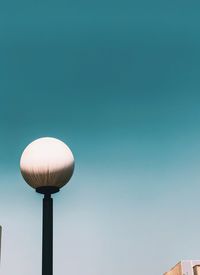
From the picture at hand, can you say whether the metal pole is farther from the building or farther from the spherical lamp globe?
the building

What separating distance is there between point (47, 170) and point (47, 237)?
2.99ft

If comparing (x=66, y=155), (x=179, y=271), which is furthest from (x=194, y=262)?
(x=66, y=155)

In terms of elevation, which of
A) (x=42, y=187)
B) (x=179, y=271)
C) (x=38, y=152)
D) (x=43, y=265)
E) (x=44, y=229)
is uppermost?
(x=179, y=271)

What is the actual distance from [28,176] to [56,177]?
0.39m

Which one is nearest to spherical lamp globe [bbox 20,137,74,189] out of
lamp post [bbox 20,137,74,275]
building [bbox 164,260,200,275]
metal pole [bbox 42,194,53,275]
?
lamp post [bbox 20,137,74,275]

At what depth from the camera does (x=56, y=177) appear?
22.8 feet

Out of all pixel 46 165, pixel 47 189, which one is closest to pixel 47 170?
pixel 46 165

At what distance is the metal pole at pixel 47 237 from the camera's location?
6582mm

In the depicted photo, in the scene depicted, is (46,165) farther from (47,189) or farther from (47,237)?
(47,237)

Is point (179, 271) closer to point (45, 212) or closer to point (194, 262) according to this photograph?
point (194, 262)

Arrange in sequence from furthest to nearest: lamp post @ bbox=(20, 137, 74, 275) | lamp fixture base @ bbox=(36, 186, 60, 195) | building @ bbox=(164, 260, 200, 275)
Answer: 1. building @ bbox=(164, 260, 200, 275)
2. lamp fixture base @ bbox=(36, 186, 60, 195)
3. lamp post @ bbox=(20, 137, 74, 275)

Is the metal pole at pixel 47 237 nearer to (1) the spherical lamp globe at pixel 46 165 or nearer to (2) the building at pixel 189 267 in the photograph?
(1) the spherical lamp globe at pixel 46 165

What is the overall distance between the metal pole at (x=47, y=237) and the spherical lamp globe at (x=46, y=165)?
27 cm

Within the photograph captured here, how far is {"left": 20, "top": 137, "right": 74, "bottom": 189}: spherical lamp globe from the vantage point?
22.6ft
